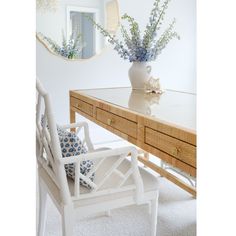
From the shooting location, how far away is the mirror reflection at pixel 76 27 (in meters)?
3.09

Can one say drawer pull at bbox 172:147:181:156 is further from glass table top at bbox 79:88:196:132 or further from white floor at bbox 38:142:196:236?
white floor at bbox 38:142:196:236

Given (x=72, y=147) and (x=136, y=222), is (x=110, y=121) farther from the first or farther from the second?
(x=136, y=222)

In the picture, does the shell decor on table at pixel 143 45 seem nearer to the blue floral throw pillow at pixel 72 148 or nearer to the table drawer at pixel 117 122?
the table drawer at pixel 117 122

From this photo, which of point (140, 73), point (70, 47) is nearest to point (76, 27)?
point (70, 47)

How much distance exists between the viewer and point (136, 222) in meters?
1.79

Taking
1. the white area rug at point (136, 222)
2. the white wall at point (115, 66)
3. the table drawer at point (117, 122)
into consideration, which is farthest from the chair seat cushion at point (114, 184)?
the white wall at point (115, 66)

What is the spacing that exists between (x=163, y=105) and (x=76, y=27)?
192cm

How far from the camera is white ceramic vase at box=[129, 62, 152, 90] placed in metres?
2.13

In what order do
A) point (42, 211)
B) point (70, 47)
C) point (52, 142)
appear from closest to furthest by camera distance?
1. point (52, 142)
2. point (42, 211)
3. point (70, 47)

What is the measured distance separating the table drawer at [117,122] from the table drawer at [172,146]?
4.9 inches
